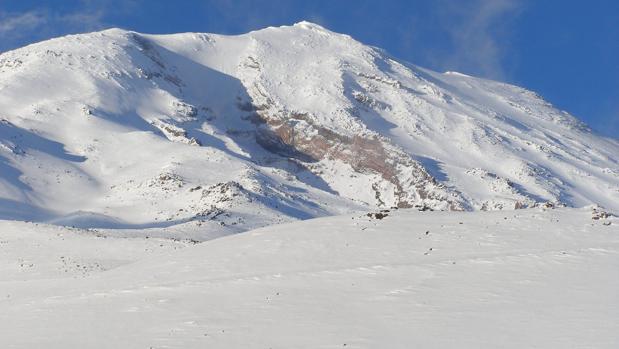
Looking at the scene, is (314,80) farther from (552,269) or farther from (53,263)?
(552,269)

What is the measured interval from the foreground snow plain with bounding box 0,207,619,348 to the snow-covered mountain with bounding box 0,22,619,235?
143 feet

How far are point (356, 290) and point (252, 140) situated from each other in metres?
138

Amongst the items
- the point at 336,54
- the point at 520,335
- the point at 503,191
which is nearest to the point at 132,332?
the point at 520,335

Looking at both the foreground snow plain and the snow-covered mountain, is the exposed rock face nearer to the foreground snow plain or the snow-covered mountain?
the snow-covered mountain

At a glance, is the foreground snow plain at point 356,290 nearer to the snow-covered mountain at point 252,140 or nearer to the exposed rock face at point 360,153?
the snow-covered mountain at point 252,140

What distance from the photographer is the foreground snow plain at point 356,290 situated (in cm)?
1725

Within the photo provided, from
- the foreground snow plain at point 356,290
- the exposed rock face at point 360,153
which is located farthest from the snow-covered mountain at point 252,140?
the foreground snow plain at point 356,290

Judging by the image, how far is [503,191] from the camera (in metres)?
129

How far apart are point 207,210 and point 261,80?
9274 centimetres

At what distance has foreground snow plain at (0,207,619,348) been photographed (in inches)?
679

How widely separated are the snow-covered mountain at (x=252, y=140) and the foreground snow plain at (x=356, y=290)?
143 ft

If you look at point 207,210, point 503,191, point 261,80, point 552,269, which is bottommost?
point 552,269

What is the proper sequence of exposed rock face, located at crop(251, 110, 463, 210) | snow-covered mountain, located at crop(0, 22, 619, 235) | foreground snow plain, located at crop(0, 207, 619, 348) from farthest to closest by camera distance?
exposed rock face, located at crop(251, 110, 463, 210)
snow-covered mountain, located at crop(0, 22, 619, 235)
foreground snow plain, located at crop(0, 207, 619, 348)

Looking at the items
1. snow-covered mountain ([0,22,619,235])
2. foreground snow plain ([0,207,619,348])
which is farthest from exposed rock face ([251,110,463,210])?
foreground snow plain ([0,207,619,348])
